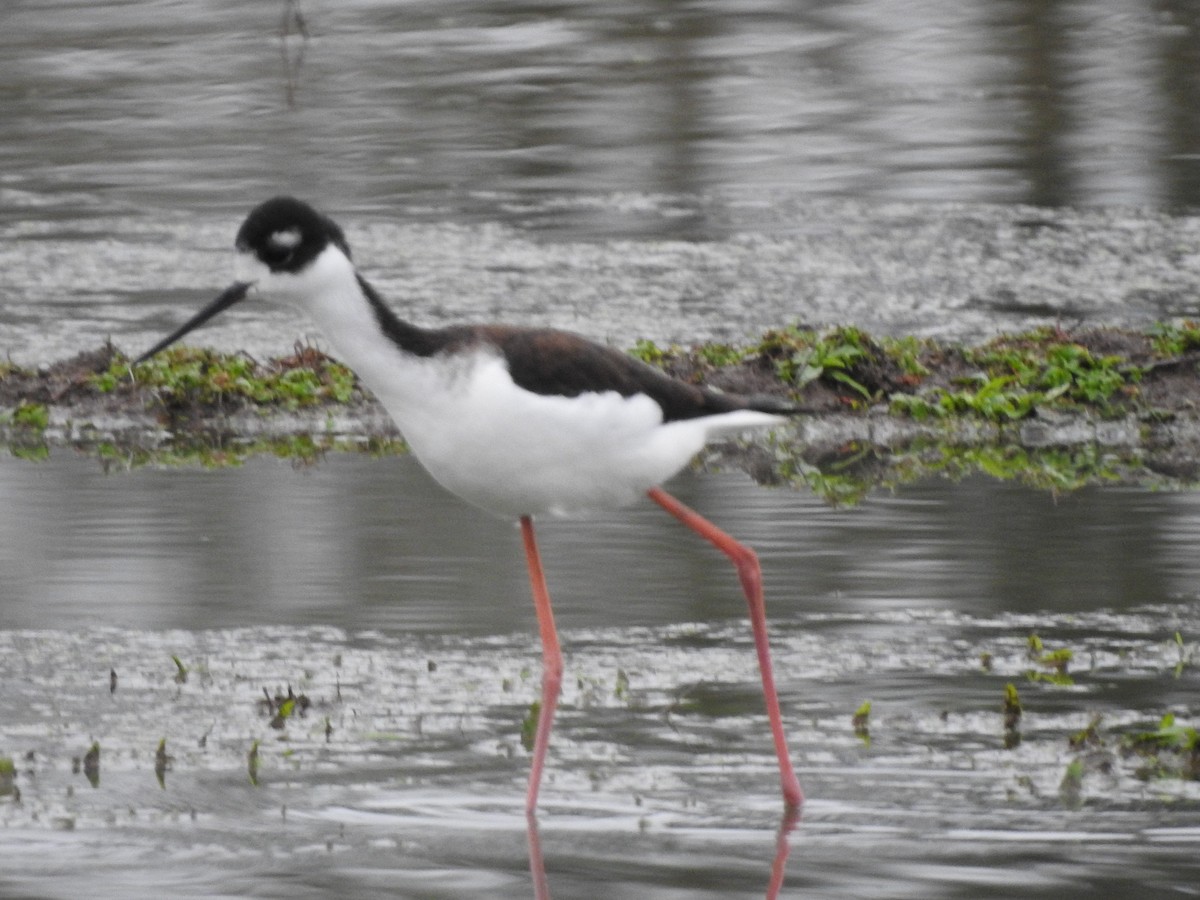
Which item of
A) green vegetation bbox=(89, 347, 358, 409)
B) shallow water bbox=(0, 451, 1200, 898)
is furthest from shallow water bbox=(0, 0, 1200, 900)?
green vegetation bbox=(89, 347, 358, 409)

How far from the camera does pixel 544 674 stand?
5.57 metres

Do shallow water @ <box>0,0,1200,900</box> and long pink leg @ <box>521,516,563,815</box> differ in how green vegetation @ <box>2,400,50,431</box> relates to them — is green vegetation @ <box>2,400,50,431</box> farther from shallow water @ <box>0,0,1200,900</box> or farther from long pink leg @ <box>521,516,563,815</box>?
long pink leg @ <box>521,516,563,815</box>

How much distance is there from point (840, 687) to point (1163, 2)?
47.1ft

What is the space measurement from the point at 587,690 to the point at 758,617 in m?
0.51

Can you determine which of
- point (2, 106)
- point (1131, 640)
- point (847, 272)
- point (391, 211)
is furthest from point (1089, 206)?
point (2, 106)

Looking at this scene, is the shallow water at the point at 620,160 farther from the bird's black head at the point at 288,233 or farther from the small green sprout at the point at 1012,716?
the bird's black head at the point at 288,233

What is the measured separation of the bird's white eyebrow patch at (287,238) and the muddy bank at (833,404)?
3561mm

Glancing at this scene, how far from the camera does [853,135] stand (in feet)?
48.2

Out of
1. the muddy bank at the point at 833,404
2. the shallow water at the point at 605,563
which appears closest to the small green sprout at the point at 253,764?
the shallow water at the point at 605,563

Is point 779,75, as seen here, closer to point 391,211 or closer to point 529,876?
point 391,211

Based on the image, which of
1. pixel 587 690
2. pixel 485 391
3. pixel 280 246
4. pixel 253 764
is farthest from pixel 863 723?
pixel 280 246

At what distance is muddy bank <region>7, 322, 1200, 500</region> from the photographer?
8.65m

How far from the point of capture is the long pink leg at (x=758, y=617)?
5105 mm

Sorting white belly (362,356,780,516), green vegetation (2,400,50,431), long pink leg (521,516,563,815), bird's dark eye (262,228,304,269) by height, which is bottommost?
green vegetation (2,400,50,431)
